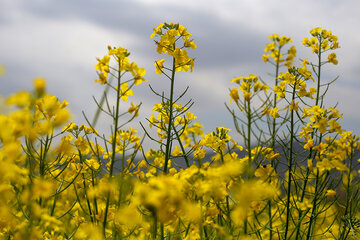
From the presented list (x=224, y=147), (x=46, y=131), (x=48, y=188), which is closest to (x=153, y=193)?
(x=48, y=188)

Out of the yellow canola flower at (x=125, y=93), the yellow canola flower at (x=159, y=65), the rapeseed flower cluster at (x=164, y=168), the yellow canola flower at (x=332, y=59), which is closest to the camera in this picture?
the rapeseed flower cluster at (x=164, y=168)

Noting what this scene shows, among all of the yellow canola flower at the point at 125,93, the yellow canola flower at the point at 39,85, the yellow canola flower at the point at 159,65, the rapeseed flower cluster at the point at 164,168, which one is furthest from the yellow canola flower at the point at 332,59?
the yellow canola flower at the point at 39,85

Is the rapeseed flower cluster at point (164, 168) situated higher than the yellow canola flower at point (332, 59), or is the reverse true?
the yellow canola flower at point (332, 59)

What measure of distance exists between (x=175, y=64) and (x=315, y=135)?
1.29 metres

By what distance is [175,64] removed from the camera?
256 centimetres

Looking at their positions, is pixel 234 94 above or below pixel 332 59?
below

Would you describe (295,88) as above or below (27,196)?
above

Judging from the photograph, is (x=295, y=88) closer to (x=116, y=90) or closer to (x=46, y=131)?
(x=116, y=90)

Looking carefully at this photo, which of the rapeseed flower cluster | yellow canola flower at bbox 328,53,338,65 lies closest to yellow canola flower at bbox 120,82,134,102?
the rapeseed flower cluster

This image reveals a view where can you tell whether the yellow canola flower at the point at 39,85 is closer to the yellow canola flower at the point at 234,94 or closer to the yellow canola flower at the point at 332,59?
the yellow canola flower at the point at 234,94

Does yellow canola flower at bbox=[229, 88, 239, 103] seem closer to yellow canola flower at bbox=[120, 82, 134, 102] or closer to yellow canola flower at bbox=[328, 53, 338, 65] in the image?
yellow canola flower at bbox=[120, 82, 134, 102]

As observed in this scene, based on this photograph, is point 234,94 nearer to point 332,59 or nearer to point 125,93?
point 125,93

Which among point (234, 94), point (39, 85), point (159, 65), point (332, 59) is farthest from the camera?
point (332, 59)

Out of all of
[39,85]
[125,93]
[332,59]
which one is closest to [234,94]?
[125,93]
